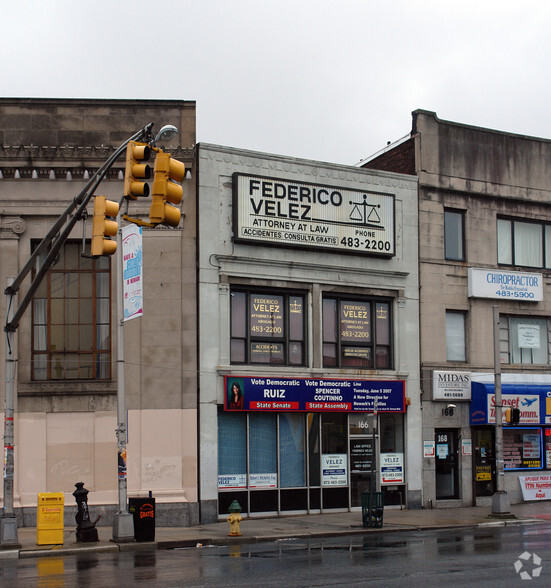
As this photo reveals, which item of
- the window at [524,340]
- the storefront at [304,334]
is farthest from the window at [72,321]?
the window at [524,340]

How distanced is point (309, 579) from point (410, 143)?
2065 cm

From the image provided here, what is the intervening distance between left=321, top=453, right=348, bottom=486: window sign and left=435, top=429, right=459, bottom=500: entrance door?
371 centimetres

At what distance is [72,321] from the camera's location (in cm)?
2653

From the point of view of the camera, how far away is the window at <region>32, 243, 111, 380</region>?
1035 inches

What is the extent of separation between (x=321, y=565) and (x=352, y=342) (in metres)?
13.9

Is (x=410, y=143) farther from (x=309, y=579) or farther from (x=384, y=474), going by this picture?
(x=309, y=579)

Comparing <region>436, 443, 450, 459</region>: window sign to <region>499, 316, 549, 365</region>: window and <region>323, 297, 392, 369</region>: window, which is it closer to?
<region>323, 297, 392, 369</region>: window

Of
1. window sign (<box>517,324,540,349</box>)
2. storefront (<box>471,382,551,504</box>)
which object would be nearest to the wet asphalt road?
storefront (<box>471,382,551,504</box>)

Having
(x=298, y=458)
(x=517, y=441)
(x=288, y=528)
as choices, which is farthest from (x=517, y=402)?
(x=288, y=528)

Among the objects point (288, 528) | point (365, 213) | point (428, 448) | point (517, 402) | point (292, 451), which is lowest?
point (288, 528)

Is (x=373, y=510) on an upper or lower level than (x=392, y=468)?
lower

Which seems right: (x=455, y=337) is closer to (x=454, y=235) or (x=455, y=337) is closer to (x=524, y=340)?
(x=524, y=340)

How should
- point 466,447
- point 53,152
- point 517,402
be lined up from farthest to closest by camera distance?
point 517,402 → point 466,447 → point 53,152

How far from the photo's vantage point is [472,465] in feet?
103
